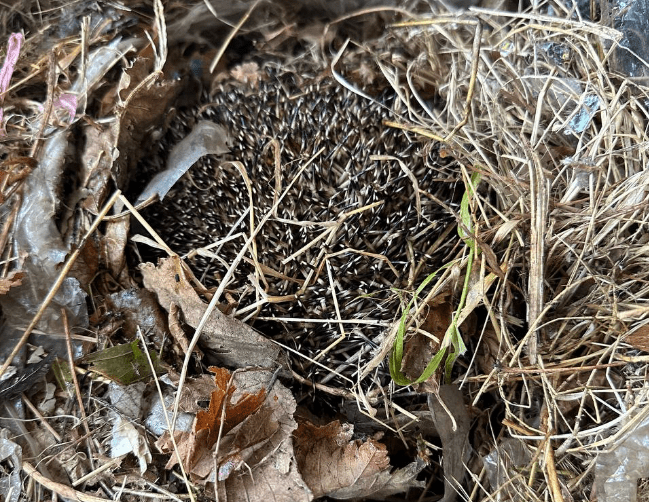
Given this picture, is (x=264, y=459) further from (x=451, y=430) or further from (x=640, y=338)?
(x=640, y=338)

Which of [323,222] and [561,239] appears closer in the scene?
[561,239]

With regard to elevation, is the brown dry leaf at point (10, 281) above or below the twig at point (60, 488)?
above

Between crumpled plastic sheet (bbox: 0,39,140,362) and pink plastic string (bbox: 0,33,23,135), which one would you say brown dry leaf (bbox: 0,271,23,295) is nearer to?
crumpled plastic sheet (bbox: 0,39,140,362)

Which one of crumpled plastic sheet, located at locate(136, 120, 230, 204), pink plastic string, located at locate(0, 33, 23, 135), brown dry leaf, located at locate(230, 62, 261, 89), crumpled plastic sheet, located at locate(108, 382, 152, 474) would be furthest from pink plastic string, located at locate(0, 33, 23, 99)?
crumpled plastic sheet, located at locate(108, 382, 152, 474)

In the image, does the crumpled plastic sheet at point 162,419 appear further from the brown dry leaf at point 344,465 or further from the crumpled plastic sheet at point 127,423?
the brown dry leaf at point 344,465

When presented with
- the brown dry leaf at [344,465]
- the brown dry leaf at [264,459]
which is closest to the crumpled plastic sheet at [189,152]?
the brown dry leaf at [264,459]

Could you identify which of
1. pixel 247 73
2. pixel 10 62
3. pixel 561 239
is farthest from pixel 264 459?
pixel 10 62

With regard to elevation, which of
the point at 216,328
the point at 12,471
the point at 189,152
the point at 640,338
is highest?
the point at 189,152
